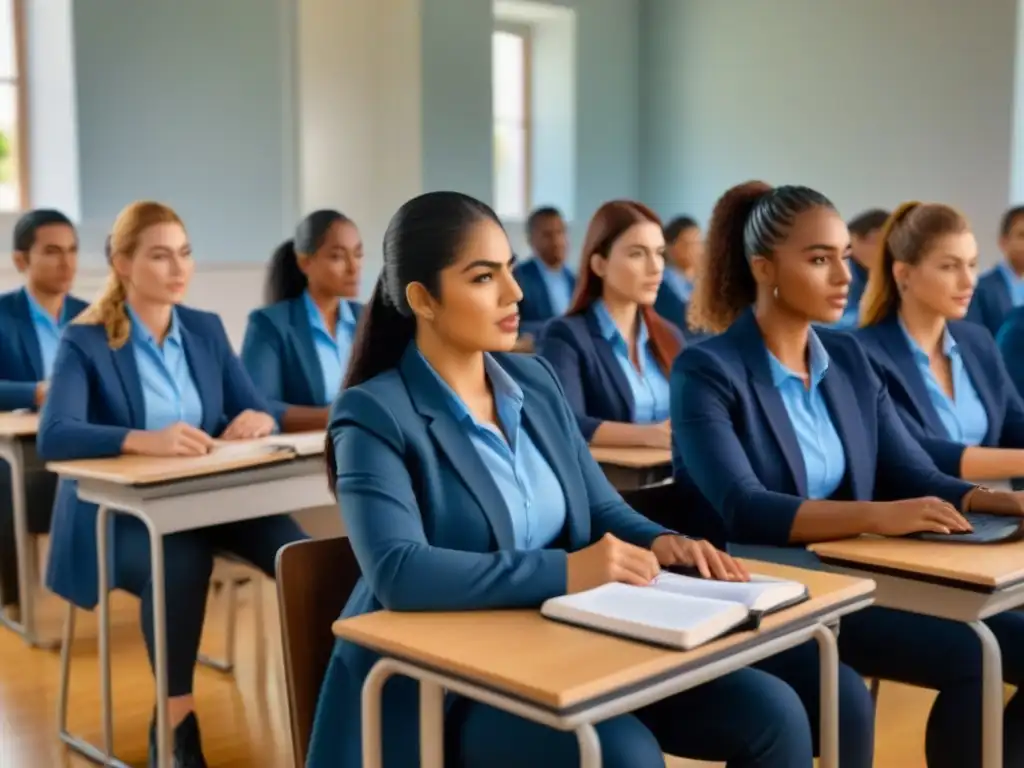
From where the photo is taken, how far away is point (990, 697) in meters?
1.86

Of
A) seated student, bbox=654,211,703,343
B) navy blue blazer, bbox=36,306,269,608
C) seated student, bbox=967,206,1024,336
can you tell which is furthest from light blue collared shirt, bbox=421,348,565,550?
seated student, bbox=654,211,703,343

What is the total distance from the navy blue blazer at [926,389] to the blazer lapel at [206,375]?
171 cm

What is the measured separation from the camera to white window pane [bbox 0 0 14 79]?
621cm

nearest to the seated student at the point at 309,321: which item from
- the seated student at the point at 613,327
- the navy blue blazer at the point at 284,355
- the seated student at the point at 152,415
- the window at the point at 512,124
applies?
the navy blue blazer at the point at 284,355

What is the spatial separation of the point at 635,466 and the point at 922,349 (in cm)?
75

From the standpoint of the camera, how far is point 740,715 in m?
1.67

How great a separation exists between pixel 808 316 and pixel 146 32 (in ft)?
16.5

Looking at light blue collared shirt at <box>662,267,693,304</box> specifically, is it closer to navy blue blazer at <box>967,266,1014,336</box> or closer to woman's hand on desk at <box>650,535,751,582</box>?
navy blue blazer at <box>967,266,1014,336</box>

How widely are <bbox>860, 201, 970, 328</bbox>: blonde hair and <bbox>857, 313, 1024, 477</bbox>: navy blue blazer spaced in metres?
0.04

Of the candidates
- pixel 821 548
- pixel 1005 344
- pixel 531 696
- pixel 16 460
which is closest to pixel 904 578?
pixel 821 548

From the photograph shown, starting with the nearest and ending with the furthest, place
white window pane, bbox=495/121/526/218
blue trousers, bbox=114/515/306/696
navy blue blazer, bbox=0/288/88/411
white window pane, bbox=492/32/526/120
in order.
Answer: blue trousers, bbox=114/515/306/696
navy blue blazer, bbox=0/288/88/411
white window pane, bbox=492/32/526/120
white window pane, bbox=495/121/526/218

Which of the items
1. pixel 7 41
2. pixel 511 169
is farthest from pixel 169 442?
pixel 511 169

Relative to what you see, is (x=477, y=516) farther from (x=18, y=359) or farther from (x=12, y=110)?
(x=12, y=110)

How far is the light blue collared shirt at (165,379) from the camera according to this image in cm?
313
